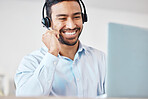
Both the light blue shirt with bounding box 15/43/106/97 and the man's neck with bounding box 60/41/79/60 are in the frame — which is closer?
the light blue shirt with bounding box 15/43/106/97

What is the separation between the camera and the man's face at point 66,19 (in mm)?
2041

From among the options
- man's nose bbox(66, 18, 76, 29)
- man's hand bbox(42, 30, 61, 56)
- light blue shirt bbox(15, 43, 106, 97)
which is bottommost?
light blue shirt bbox(15, 43, 106, 97)

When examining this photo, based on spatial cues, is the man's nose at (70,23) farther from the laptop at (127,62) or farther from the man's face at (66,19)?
the laptop at (127,62)

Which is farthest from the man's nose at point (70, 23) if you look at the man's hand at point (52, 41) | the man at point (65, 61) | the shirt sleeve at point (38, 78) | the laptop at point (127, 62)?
the laptop at point (127, 62)

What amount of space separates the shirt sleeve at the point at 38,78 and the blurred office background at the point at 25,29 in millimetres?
145

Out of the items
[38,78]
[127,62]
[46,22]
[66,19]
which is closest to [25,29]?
[46,22]

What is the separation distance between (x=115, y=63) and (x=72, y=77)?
0.81 meters

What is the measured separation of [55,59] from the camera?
186cm

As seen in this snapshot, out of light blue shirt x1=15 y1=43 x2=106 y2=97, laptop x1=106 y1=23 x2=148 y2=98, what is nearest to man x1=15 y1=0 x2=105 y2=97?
light blue shirt x1=15 y1=43 x2=106 y2=97

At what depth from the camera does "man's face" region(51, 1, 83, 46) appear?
204cm

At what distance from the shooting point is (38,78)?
181 cm

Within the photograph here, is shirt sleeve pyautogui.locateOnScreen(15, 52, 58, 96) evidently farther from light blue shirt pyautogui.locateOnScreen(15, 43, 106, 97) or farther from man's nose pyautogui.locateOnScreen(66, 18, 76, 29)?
man's nose pyautogui.locateOnScreen(66, 18, 76, 29)

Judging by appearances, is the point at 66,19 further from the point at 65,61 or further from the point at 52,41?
the point at 65,61

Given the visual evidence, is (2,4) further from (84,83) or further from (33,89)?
(84,83)
